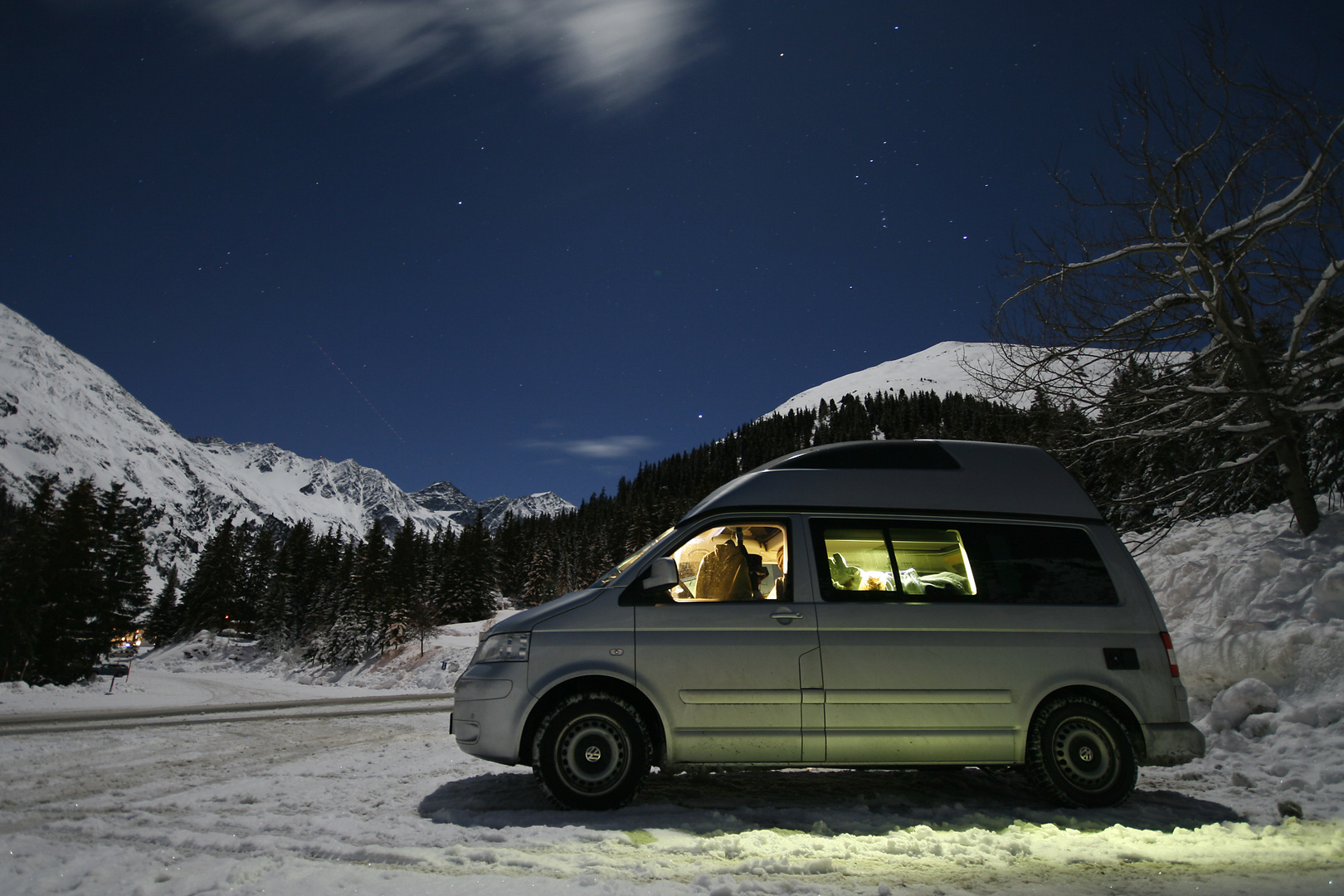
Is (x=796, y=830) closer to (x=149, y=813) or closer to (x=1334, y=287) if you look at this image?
(x=149, y=813)

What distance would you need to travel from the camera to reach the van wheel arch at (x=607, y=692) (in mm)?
5238

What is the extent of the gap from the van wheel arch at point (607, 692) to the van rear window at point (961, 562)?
5.70ft

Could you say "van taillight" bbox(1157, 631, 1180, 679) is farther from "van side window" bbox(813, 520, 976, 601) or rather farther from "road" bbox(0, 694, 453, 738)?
"road" bbox(0, 694, 453, 738)

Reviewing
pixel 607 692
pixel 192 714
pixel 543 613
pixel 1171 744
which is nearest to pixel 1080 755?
pixel 1171 744

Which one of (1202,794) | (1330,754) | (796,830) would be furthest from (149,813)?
(1330,754)

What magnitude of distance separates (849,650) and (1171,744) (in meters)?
2.76

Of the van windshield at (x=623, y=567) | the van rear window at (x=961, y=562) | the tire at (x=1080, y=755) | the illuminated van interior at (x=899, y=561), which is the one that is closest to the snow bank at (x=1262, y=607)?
the tire at (x=1080, y=755)

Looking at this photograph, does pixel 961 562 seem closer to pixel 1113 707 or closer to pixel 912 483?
pixel 912 483

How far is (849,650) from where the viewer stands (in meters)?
5.38

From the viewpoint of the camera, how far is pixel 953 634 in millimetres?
5492

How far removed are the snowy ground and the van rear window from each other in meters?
1.67

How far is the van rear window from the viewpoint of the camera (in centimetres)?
564

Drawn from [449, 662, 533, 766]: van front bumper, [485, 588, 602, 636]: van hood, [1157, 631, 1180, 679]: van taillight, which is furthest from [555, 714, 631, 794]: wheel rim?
[1157, 631, 1180, 679]: van taillight

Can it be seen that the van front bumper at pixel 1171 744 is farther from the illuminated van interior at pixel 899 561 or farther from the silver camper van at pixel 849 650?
the illuminated van interior at pixel 899 561
